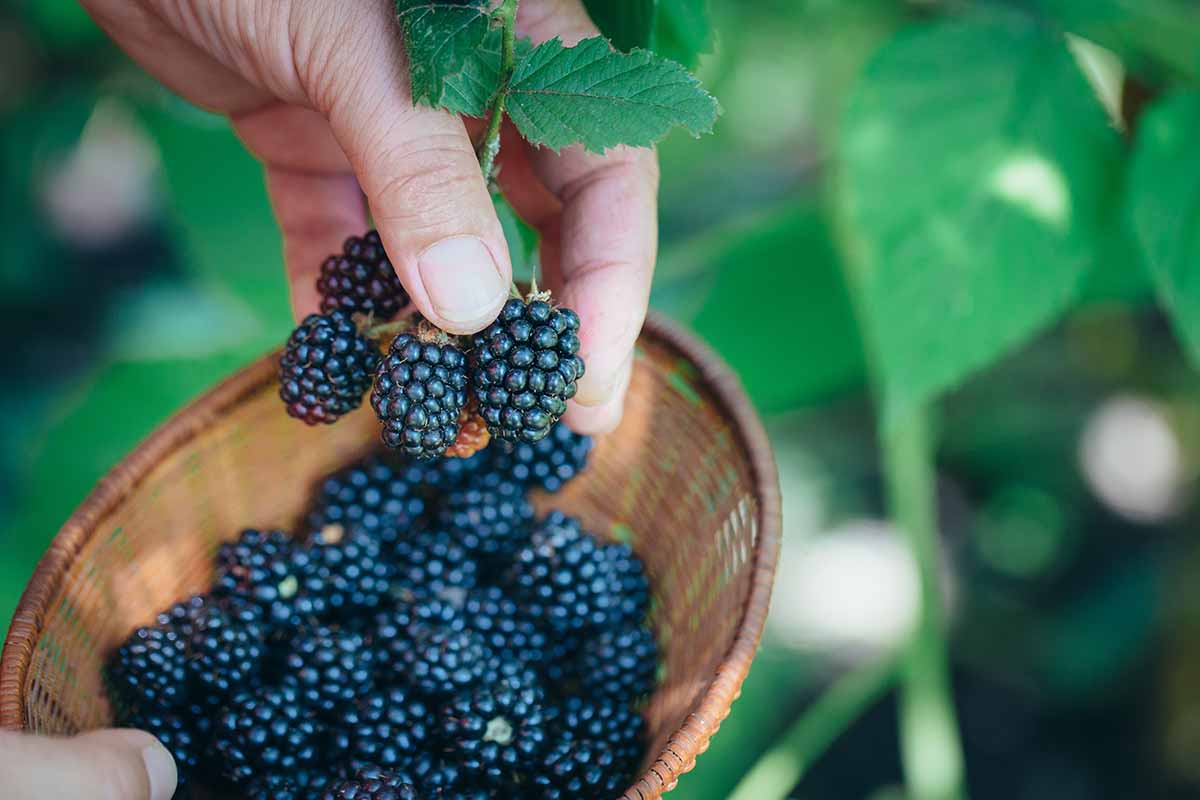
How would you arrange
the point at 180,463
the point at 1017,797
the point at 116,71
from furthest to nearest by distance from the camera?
the point at 116,71 → the point at 1017,797 → the point at 180,463

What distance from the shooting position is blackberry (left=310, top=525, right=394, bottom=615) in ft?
4.27

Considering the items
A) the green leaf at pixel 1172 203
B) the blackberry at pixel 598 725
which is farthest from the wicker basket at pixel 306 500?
the green leaf at pixel 1172 203

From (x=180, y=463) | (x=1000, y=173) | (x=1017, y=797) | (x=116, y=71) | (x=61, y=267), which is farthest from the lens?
(x=61, y=267)

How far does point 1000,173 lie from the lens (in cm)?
141

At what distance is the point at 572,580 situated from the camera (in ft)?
4.30

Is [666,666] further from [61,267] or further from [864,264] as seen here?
[61,267]

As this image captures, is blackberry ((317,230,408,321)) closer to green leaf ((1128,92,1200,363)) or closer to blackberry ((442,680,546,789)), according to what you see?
blackberry ((442,680,546,789))

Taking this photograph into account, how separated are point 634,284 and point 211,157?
1.13m

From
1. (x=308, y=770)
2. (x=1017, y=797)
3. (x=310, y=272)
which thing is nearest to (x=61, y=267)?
(x=310, y=272)

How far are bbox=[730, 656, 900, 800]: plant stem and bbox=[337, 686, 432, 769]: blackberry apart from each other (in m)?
0.55

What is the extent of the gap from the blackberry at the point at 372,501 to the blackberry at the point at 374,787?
0.35 m

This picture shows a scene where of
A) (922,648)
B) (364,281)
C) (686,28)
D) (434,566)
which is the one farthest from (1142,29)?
(434,566)

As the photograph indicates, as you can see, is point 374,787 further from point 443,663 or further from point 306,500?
point 306,500

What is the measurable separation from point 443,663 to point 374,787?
0.56ft
